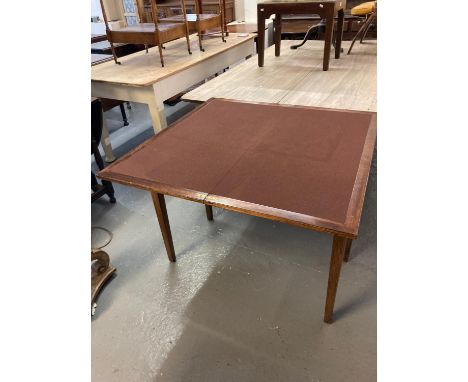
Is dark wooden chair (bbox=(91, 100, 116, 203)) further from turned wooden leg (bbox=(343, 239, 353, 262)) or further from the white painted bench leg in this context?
turned wooden leg (bbox=(343, 239, 353, 262))

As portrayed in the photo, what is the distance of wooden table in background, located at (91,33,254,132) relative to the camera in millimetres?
2076

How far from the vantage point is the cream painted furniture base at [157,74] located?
2078 millimetres

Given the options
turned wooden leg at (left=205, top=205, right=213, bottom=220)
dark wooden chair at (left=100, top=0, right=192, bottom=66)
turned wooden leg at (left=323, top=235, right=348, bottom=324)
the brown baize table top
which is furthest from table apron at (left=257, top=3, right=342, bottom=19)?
turned wooden leg at (left=323, top=235, right=348, bottom=324)

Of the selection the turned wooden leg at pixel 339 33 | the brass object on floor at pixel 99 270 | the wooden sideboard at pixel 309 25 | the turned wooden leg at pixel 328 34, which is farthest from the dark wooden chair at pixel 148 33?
the wooden sideboard at pixel 309 25

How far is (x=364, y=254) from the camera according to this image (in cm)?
164

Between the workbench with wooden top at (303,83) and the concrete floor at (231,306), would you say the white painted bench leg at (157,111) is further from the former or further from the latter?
the concrete floor at (231,306)

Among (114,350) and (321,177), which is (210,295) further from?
(321,177)

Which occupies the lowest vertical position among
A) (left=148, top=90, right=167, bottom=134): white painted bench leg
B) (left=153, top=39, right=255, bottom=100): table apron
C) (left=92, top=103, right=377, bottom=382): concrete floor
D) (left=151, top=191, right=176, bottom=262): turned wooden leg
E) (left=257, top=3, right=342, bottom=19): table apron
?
(left=92, top=103, right=377, bottom=382): concrete floor

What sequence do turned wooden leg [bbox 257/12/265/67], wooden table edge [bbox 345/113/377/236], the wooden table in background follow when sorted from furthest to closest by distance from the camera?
turned wooden leg [bbox 257/12/265/67] < the wooden table in background < wooden table edge [bbox 345/113/377/236]

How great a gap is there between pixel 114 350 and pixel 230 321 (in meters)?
0.48

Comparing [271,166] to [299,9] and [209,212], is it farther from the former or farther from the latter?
[299,9]

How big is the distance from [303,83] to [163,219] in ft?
4.72

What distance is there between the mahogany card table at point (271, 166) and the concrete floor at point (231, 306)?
0.41ft

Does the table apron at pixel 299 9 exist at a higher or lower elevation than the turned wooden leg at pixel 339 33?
higher
